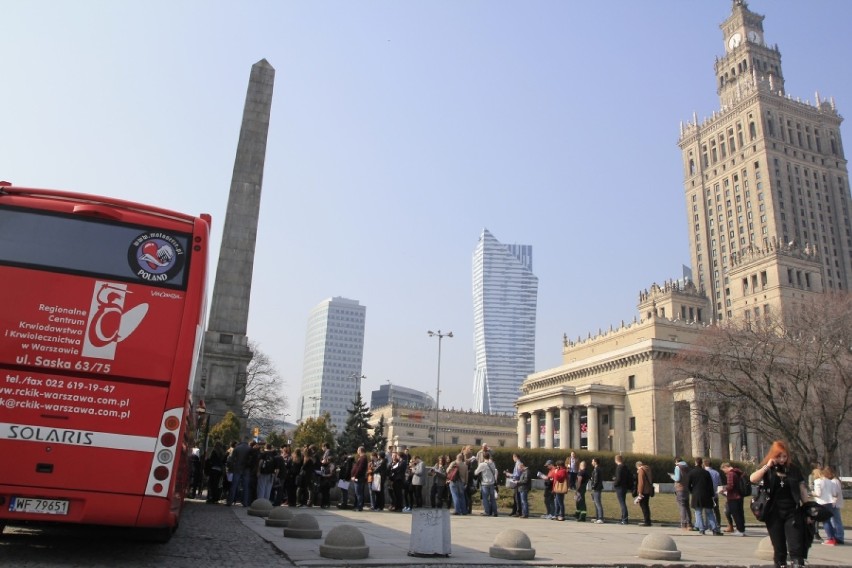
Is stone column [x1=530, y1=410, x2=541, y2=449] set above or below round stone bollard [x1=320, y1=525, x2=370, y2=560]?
above

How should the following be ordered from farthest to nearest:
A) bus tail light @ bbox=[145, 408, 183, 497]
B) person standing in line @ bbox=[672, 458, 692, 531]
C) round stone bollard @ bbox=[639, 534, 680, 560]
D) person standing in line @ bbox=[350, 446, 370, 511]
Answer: person standing in line @ bbox=[350, 446, 370, 511]
person standing in line @ bbox=[672, 458, 692, 531]
round stone bollard @ bbox=[639, 534, 680, 560]
bus tail light @ bbox=[145, 408, 183, 497]

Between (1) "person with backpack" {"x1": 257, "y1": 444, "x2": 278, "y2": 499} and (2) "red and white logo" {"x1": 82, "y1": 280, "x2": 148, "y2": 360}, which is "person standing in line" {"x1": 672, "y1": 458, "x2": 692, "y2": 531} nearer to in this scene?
(1) "person with backpack" {"x1": 257, "y1": 444, "x2": 278, "y2": 499}

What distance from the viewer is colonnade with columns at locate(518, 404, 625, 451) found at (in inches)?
2899

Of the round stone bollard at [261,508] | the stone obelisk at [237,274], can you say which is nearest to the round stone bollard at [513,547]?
the round stone bollard at [261,508]

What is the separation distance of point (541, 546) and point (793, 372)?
30698mm

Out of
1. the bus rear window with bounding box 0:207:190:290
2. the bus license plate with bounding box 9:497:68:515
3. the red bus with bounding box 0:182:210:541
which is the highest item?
the bus rear window with bounding box 0:207:190:290

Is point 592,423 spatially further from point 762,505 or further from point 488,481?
point 762,505

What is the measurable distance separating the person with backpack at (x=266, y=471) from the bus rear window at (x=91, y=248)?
10.4 meters

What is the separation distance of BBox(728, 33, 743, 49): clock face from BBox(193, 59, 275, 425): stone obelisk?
398 feet

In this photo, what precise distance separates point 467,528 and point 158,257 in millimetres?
9366

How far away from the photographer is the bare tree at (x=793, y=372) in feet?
110

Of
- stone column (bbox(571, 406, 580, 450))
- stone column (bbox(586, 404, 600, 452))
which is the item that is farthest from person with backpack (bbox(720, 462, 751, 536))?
stone column (bbox(571, 406, 580, 450))

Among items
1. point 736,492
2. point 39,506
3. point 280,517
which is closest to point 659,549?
point 280,517

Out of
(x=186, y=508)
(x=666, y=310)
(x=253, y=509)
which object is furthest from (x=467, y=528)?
(x=666, y=310)
